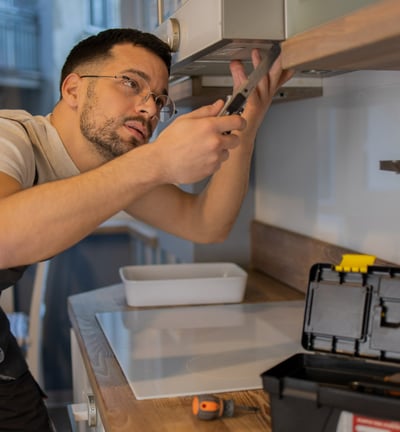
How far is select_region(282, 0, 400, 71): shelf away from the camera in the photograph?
0.70 metres

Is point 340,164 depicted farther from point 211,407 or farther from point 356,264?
point 211,407

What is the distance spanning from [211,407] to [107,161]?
2.01ft

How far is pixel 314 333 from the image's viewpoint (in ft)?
3.29

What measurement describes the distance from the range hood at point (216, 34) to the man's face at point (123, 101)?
7 centimetres

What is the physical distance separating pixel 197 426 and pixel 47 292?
265cm

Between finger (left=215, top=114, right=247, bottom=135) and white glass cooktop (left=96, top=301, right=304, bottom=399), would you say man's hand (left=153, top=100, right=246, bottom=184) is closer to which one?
finger (left=215, top=114, right=247, bottom=135)

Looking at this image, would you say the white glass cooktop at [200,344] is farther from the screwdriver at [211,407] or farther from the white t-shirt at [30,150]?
the white t-shirt at [30,150]

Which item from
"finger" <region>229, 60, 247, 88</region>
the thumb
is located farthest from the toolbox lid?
"finger" <region>229, 60, 247, 88</region>

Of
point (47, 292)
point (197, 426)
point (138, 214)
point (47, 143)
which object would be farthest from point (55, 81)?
point (197, 426)

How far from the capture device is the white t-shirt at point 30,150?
45.2 inches

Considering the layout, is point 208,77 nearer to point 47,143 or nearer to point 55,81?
point 47,143

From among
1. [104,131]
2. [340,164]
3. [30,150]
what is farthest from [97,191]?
[340,164]

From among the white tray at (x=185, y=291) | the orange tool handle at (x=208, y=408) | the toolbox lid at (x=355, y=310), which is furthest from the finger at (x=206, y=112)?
the white tray at (x=185, y=291)

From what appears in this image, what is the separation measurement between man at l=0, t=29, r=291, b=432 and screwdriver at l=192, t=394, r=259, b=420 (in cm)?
31
